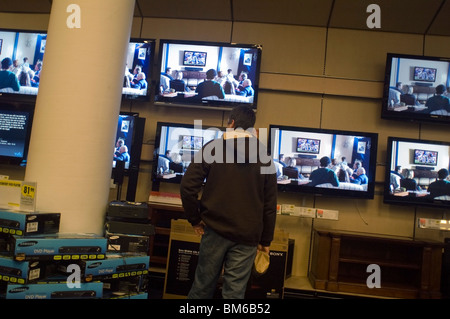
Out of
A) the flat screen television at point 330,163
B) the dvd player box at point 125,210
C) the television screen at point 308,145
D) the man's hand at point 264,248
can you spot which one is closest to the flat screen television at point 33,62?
the flat screen television at point 330,163

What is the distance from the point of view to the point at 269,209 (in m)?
2.30

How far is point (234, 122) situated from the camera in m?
2.31

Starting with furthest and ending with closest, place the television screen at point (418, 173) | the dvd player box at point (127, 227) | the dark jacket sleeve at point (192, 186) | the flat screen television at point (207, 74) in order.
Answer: the flat screen television at point (207, 74) < the television screen at point (418, 173) < the dvd player box at point (127, 227) < the dark jacket sleeve at point (192, 186)

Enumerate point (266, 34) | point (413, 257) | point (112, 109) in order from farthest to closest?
point (266, 34), point (413, 257), point (112, 109)

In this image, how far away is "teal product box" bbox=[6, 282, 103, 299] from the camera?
1.92 meters

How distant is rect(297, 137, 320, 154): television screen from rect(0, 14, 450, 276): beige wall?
37cm

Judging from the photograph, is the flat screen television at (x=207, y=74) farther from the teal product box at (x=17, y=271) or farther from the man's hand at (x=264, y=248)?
the teal product box at (x=17, y=271)

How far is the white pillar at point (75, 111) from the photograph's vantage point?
2312mm

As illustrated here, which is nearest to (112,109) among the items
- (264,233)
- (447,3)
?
(264,233)

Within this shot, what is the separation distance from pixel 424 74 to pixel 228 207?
282 cm

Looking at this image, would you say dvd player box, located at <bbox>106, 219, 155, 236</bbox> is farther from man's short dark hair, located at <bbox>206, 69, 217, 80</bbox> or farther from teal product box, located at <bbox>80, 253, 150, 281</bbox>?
man's short dark hair, located at <bbox>206, 69, 217, 80</bbox>

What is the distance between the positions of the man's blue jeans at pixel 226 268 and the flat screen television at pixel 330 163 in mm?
1743

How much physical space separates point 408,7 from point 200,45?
2181 mm

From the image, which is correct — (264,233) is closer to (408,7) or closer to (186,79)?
(186,79)
